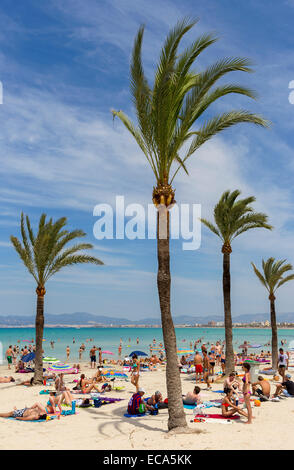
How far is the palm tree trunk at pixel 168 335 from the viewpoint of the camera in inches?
370

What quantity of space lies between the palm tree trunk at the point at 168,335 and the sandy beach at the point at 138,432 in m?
0.52

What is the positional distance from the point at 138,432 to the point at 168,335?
94.6 inches

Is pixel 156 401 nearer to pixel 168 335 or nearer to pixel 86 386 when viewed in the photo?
pixel 168 335

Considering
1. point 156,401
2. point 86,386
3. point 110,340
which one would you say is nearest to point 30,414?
point 156,401

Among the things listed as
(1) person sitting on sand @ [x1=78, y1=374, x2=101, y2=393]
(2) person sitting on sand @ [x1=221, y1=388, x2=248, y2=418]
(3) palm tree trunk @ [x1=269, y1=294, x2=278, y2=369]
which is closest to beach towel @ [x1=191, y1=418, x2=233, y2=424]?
(2) person sitting on sand @ [x1=221, y1=388, x2=248, y2=418]

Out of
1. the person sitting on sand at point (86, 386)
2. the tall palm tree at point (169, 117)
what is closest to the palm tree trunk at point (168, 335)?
the tall palm tree at point (169, 117)

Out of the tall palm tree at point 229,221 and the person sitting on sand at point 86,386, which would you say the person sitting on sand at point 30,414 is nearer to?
the person sitting on sand at point 86,386

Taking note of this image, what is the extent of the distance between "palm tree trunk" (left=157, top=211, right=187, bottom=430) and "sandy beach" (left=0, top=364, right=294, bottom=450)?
20.3 inches

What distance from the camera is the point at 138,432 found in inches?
372

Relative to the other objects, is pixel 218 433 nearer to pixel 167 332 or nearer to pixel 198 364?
pixel 167 332

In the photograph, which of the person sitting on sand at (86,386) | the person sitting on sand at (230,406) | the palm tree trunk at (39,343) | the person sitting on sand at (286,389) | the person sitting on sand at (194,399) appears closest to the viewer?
the person sitting on sand at (230,406)

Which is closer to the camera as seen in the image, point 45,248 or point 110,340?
point 45,248

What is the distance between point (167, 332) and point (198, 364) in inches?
376
